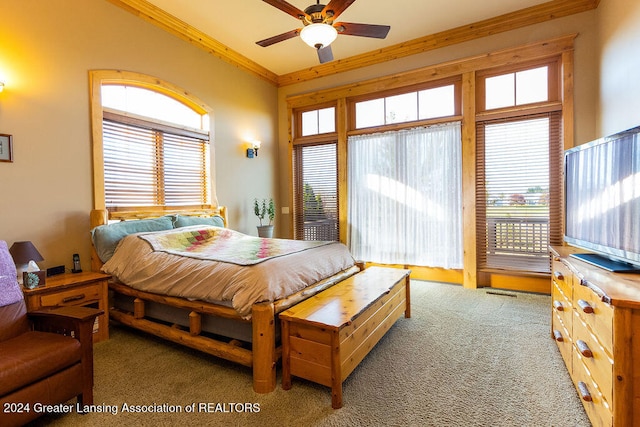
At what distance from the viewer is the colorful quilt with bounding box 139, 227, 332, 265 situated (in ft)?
8.47

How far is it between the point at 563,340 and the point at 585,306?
2.52ft

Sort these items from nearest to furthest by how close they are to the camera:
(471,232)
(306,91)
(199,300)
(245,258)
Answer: (199,300), (245,258), (471,232), (306,91)

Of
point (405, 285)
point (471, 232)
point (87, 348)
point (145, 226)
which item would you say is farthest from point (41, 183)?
point (471, 232)

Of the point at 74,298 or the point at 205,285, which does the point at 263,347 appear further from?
the point at 74,298

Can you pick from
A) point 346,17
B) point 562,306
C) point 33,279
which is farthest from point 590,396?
point 346,17

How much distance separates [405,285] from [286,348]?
1.57 metres

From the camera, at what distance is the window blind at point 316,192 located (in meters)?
5.24

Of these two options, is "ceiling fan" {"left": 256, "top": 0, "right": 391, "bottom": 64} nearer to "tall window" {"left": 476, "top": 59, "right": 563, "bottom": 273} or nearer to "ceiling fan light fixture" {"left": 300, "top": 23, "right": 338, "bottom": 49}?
"ceiling fan light fixture" {"left": 300, "top": 23, "right": 338, "bottom": 49}

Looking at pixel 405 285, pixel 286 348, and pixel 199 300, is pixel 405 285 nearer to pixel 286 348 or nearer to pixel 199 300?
pixel 286 348

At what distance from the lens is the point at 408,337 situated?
2691 millimetres

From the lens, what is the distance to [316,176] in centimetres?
541

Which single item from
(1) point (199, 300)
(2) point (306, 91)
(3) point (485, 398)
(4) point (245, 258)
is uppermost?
(2) point (306, 91)

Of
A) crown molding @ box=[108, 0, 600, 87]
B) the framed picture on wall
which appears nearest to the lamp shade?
the framed picture on wall

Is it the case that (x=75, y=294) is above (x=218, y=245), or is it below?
below
